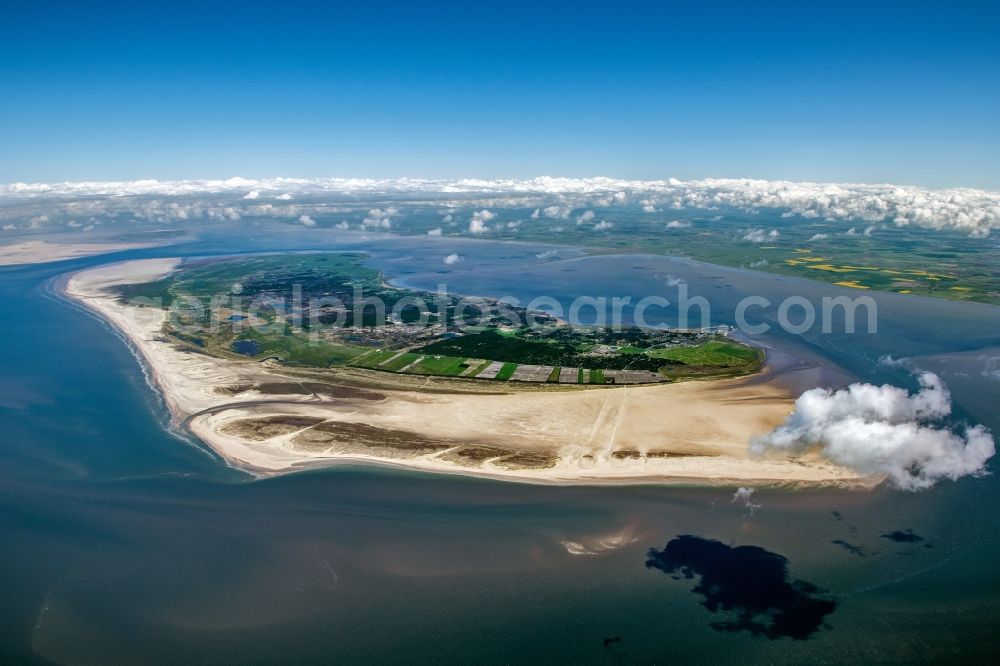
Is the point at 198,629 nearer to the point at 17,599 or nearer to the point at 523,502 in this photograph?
the point at 17,599

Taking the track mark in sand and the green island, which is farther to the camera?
the green island

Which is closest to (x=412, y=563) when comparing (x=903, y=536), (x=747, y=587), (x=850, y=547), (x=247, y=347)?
(x=747, y=587)

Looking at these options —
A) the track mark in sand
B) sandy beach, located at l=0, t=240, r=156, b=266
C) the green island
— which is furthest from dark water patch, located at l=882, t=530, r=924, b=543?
sandy beach, located at l=0, t=240, r=156, b=266

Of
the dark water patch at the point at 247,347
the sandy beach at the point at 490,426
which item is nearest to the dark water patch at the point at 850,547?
the sandy beach at the point at 490,426

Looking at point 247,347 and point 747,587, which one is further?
point 247,347

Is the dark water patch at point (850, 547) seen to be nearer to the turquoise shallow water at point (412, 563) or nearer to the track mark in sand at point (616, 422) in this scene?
the turquoise shallow water at point (412, 563)

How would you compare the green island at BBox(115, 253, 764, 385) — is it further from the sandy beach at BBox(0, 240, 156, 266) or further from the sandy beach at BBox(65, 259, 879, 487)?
the sandy beach at BBox(0, 240, 156, 266)

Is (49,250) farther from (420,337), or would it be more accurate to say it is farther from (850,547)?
(850,547)
